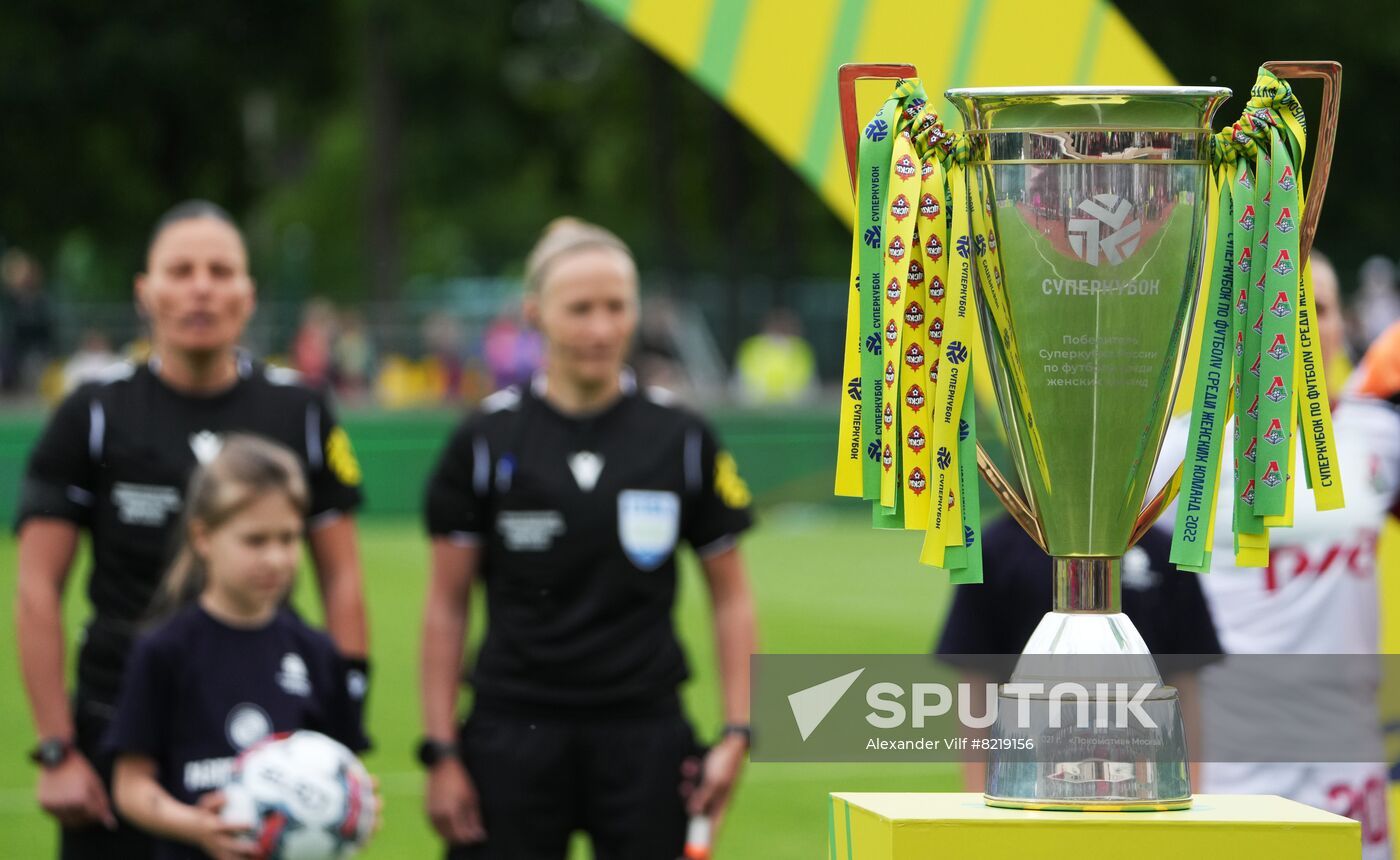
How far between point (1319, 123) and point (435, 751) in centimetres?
272

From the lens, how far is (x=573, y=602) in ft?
15.7

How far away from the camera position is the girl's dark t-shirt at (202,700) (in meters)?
4.25

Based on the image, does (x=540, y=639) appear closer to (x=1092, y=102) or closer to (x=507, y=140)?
(x=1092, y=102)

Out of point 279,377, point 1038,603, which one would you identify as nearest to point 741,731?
point 1038,603

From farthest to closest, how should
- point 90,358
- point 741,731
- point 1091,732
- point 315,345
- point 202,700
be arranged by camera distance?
point 315,345, point 90,358, point 741,731, point 202,700, point 1091,732

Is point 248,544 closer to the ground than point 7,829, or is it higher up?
higher up

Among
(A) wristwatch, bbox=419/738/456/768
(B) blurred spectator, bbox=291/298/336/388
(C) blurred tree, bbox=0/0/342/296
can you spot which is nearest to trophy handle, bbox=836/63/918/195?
(A) wristwatch, bbox=419/738/456/768

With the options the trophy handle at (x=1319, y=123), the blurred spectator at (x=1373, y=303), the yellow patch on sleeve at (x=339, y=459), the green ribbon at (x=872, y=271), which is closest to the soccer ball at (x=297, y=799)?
the yellow patch on sleeve at (x=339, y=459)

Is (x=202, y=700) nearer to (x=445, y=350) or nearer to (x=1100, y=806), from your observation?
(x=1100, y=806)

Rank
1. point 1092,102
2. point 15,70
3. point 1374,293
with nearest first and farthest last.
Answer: point 1092,102 → point 1374,293 → point 15,70

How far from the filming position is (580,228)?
5.07 metres

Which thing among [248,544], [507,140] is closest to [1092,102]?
[248,544]

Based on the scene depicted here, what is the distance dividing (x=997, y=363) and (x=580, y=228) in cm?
242

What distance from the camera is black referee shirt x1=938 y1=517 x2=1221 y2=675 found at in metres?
4.39
